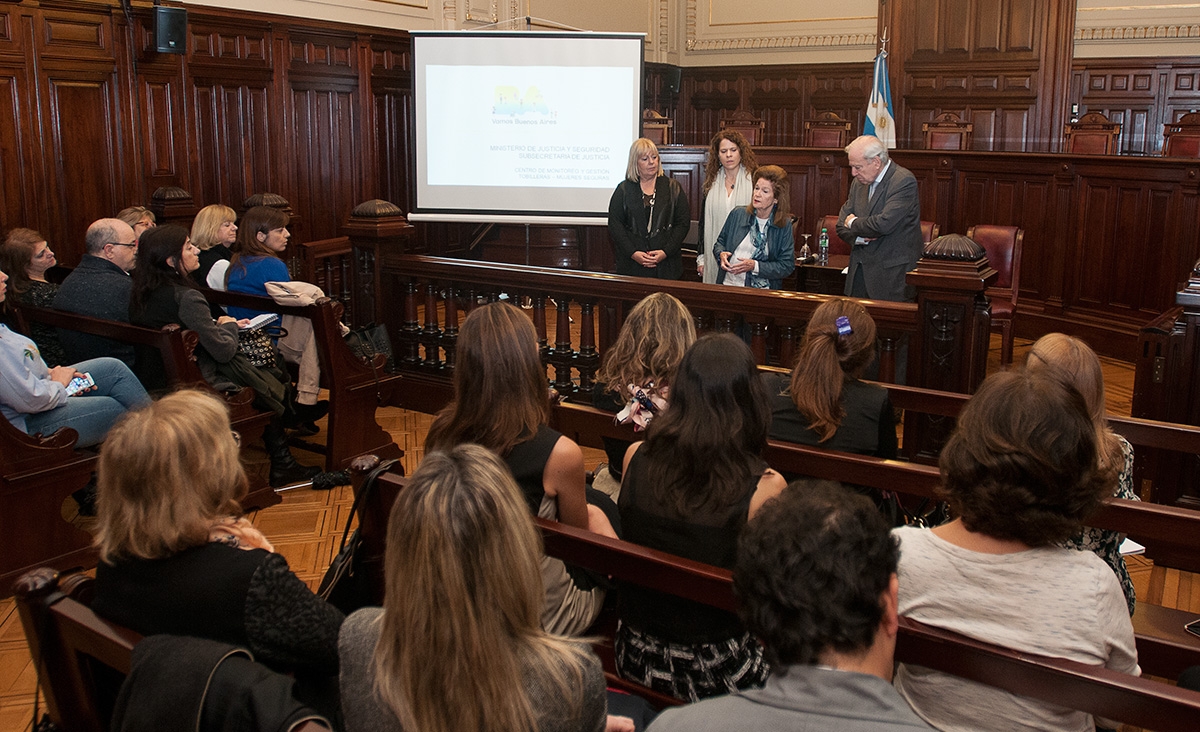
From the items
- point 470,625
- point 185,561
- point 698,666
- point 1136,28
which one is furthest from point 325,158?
point 470,625

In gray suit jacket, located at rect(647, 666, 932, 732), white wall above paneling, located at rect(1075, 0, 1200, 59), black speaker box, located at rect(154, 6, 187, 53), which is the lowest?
gray suit jacket, located at rect(647, 666, 932, 732)

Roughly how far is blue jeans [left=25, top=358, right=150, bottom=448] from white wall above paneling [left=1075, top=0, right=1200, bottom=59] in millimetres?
8601

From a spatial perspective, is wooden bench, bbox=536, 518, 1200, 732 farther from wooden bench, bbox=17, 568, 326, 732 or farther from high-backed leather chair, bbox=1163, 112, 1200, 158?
high-backed leather chair, bbox=1163, 112, 1200, 158

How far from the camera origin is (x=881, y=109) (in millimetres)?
9680

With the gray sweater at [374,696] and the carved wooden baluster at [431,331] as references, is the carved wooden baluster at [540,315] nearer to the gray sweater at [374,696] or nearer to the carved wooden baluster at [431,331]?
the carved wooden baluster at [431,331]

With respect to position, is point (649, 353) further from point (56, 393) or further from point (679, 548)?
point (56, 393)

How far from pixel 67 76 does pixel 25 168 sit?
2.06 ft

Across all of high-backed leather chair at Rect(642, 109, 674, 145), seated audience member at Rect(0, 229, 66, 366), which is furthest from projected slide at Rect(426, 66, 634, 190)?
seated audience member at Rect(0, 229, 66, 366)

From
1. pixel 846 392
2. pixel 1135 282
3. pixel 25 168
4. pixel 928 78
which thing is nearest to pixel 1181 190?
pixel 1135 282

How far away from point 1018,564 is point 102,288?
379cm

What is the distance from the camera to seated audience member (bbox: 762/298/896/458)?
109 inches

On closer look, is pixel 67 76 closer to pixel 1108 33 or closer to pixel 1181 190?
pixel 1181 190

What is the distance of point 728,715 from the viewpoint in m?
1.13

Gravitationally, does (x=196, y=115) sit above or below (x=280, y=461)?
above
